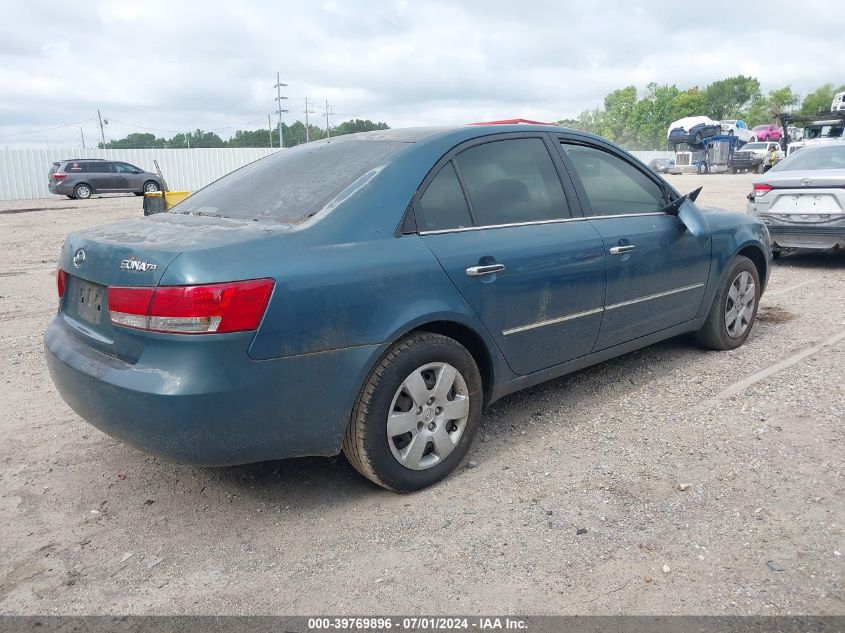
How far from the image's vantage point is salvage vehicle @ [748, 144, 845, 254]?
8.27m

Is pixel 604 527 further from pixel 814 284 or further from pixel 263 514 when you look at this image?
pixel 814 284

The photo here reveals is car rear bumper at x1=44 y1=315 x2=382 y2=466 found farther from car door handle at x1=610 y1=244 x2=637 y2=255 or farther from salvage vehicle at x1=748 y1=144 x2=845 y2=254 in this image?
salvage vehicle at x1=748 y1=144 x2=845 y2=254

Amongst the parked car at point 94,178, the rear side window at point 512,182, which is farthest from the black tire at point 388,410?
the parked car at point 94,178

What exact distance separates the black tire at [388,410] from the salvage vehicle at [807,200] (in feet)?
22.4

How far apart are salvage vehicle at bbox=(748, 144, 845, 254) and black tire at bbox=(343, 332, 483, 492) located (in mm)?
6837

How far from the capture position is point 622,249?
4.12m

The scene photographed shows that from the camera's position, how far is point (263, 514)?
3.16 metres

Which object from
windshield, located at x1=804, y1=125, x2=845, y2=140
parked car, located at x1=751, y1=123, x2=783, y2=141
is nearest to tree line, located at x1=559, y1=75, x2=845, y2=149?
parked car, located at x1=751, y1=123, x2=783, y2=141

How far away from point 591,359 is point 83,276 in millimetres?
2697

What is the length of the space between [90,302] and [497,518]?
77.5 inches

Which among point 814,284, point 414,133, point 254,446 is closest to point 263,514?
point 254,446

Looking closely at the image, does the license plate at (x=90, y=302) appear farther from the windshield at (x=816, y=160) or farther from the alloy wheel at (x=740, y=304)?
the windshield at (x=816, y=160)

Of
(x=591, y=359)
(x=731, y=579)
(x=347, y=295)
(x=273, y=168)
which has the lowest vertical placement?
(x=731, y=579)

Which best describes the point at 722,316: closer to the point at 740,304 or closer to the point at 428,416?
the point at 740,304
